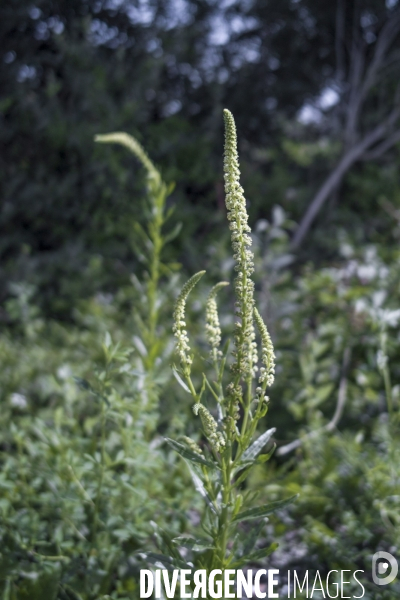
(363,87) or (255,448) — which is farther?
(363,87)

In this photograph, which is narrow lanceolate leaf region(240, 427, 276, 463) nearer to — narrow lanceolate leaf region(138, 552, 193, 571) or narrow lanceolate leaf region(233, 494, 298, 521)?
narrow lanceolate leaf region(233, 494, 298, 521)

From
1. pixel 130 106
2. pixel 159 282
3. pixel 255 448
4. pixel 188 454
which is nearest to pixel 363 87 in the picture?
pixel 130 106

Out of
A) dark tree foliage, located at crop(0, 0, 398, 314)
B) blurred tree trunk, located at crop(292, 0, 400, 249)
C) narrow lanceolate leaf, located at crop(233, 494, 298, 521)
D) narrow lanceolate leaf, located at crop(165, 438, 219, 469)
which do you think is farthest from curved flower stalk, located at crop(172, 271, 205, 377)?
blurred tree trunk, located at crop(292, 0, 400, 249)

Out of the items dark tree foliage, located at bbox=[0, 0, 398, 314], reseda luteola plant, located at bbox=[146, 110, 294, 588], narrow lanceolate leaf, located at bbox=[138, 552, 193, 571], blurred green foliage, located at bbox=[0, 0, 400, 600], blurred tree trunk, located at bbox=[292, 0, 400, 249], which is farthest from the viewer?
blurred tree trunk, located at bbox=[292, 0, 400, 249]

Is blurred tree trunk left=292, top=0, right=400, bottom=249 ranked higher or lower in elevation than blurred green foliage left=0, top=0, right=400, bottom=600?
higher

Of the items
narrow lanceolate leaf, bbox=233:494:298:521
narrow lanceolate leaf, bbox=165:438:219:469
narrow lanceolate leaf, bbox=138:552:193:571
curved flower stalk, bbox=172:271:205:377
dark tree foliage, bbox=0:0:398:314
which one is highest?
dark tree foliage, bbox=0:0:398:314

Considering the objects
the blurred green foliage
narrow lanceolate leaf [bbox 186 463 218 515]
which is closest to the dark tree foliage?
the blurred green foliage

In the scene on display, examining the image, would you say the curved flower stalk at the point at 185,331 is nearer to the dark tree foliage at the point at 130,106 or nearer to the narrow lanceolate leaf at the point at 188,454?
the narrow lanceolate leaf at the point at 188,454

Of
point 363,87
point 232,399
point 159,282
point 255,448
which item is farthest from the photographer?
point 363,87

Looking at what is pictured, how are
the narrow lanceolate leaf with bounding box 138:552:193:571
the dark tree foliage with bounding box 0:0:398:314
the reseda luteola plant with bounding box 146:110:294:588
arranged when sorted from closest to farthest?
the reseda luteola plant with bounding box 146:110:294:588 → the narrow lanceolate leaf with bounding box 138:552:193:571 → the dark tree foliage with bounding box 0:0:398:314

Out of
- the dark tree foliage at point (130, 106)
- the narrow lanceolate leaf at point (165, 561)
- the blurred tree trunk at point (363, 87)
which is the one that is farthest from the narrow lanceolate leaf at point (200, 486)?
the blurred tree trunk at point (363, 87)

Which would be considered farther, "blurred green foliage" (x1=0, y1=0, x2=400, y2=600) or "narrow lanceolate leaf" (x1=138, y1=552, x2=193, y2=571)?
"blurred green foliage" (x1=0, y1=0, x2=400, y2=600)

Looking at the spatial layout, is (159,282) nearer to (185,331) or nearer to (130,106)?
(130,106)

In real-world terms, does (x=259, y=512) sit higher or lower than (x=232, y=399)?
lower
